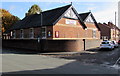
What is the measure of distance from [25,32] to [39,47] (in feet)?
33.1

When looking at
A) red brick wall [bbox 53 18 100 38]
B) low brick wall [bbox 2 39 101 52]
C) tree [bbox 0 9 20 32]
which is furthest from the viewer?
tree [bbox 0 9 20 32]

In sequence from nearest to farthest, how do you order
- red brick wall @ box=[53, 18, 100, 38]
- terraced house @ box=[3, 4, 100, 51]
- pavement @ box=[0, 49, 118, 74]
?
1. pavement @ box=[0, 49, 118, 74]
2. terraced house @ box=[3, 4, 100, 51]
3. red brick wall @ box=[53, 18, 100, 38]

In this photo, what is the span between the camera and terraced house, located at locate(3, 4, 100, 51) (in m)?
19.8

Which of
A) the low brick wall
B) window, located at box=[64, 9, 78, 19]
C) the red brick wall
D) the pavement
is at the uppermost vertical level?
window, located at box=[64, 9, 78, 19]

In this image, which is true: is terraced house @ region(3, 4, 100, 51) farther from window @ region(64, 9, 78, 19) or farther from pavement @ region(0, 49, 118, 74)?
pavement @ region(0, 49, 118, 74)

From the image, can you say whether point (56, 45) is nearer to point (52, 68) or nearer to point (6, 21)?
point (52, 68)

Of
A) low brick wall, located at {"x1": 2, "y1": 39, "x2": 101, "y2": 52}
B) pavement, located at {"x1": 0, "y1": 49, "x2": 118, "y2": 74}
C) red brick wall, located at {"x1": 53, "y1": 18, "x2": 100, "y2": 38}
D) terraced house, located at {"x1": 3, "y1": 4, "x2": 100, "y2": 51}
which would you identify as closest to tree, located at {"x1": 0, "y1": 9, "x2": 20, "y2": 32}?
terraced house, located at {"x1": 3, "y1": 4, "x2": 100, "y2": 51}

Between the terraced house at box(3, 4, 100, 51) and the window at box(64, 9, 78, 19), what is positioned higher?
the window at box(64, 9, 78, 19)

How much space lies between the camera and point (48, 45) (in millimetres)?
19938

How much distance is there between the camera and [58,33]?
23.9 m

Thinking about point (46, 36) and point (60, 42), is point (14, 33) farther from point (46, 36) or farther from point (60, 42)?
point (60, 42)

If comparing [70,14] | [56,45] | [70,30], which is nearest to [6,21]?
[70,14]

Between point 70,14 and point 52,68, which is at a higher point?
point 70,14

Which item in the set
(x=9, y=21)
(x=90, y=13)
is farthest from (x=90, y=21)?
(x=9, y=21)
